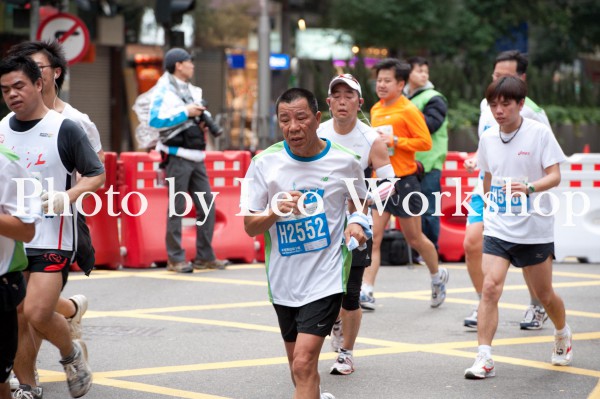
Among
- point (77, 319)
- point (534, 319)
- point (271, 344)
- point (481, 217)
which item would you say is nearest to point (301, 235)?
point (77, 319)

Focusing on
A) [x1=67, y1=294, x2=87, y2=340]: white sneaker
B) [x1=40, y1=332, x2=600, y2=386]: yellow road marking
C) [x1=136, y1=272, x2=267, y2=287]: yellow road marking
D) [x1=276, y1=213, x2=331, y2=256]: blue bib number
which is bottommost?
[x1=136, y1=272, x2=267, y2=287]: yellow road marking

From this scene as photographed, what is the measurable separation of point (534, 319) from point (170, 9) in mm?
7442

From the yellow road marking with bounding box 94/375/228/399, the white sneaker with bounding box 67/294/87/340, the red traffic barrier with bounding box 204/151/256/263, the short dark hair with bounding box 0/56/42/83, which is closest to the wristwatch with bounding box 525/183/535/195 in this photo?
the yellow road marking with bounding box 94/375/228/399

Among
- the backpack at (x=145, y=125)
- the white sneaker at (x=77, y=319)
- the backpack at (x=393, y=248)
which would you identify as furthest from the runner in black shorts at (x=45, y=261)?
the backpack at (x=393, y=248)

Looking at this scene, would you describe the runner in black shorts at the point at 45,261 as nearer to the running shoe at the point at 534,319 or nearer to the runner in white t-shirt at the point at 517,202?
the runner in white t-shirt at the point at 517,202

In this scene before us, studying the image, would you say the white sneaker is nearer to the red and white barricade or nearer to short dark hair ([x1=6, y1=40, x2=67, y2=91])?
short dark hair ([x1=6, y1=40, x2=67, y2=91])

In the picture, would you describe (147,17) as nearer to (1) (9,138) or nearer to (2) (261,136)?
(2) (261,136)

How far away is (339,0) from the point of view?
30.0m

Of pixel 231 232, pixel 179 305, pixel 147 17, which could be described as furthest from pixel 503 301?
pixel 147 17

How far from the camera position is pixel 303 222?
572 cm

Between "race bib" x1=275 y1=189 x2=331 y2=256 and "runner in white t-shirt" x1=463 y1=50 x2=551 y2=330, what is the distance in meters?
2.87

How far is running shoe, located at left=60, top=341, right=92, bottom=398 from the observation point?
6.37 m

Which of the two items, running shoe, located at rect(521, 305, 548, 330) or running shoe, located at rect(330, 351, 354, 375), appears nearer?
running shoe, located at rect(330, 351, 354, 375)

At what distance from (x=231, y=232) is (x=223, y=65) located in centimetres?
1610
